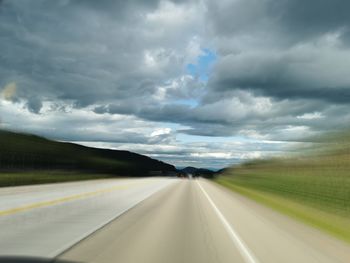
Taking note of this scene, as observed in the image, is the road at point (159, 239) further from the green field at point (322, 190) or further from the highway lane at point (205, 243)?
the green field at point (322, 190)

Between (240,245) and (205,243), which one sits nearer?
(240,245)

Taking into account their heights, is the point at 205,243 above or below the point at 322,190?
below

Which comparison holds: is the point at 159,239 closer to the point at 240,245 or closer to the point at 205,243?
the point at 205,243

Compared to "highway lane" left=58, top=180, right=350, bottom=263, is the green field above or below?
above

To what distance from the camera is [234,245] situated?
40.7 ft

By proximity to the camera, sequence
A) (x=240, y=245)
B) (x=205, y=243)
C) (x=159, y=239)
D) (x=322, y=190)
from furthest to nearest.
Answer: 1. (x=322, y=190)
2. (x=159, y=239)
3. (x=205, y=243)
4. (x=240, y=245)

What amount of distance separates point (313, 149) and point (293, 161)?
703 cm

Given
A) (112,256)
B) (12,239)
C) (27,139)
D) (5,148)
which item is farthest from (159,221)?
(27,139)

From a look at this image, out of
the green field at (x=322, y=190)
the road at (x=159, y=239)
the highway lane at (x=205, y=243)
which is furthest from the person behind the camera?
the green field at (x=322, y=190)

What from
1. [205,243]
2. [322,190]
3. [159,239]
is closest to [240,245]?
[205,243]

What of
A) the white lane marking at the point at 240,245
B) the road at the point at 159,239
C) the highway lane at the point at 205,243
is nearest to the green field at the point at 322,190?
the road at the point at 159,239

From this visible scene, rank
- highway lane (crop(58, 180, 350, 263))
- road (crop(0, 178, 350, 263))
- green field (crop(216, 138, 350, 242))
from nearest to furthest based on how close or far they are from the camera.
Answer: highway lane (crop(58, 180, 350, 263))
road (crop(0, 178, 350, 263))
green field (crop(216, 138, 350, 242))

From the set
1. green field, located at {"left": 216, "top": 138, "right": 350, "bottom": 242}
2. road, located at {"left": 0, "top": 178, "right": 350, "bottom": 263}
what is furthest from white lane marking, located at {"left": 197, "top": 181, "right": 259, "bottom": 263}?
green field, located at {"left": 216, "top": 138, "right": 350, "bottom": 242}

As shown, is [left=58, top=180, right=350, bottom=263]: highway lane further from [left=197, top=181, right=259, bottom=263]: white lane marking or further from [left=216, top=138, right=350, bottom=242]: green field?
[left=216, top=138, right=350, bottom=242]: green field
